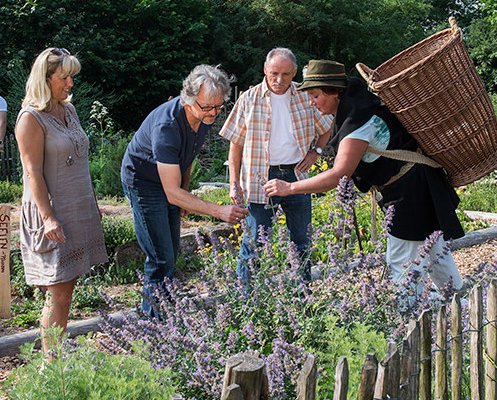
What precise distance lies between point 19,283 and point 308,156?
2.41 metres

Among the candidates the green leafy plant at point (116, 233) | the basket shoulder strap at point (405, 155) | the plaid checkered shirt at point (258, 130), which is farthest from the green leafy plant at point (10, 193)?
the basket shoulder strap at point (405, 155)

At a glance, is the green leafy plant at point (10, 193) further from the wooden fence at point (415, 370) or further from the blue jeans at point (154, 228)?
the wooden fence at point (415, 370)

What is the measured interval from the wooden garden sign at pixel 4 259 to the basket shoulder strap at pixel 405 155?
7.94 ft

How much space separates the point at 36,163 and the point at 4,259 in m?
1.54

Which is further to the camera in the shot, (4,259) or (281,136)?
(281,136)

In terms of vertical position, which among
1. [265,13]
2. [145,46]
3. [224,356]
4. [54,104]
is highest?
[265,13]

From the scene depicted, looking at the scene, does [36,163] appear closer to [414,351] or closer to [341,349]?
[341,349]

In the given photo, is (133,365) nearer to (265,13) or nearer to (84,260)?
(84,260)

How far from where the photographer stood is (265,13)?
2634 centimetres

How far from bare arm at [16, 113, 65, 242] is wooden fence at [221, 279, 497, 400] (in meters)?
1.94

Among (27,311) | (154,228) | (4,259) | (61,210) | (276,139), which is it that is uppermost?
(276,139)

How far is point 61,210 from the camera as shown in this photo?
4070 mm

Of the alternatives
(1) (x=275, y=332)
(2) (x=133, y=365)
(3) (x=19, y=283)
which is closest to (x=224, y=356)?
(1) (x=275, y=332)

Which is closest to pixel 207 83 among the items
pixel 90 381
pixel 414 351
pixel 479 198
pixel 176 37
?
pixel 414 351
